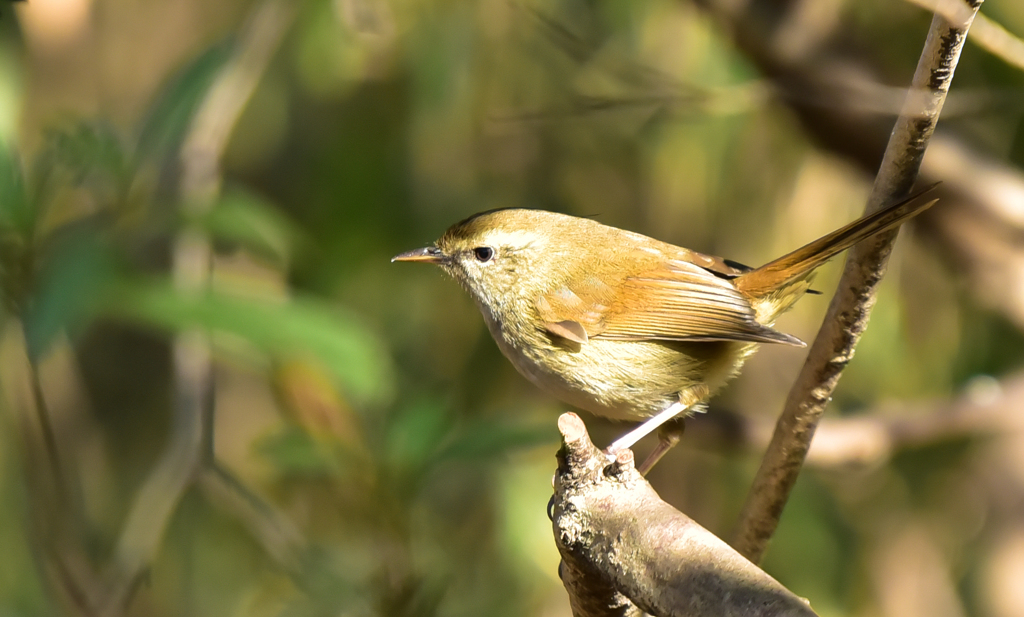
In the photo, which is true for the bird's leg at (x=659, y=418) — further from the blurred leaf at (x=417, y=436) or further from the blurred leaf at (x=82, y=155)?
the blurred leaf at (x=82, y=155)

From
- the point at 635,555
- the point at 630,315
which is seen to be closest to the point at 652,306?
the point at 630,315

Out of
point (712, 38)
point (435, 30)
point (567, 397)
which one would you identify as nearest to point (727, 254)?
point (712, 38)

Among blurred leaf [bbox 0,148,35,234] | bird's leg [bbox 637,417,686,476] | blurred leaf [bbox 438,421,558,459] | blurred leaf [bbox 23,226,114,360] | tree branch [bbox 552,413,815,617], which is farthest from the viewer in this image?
blurred leaf [bbox 438,421,558,459]

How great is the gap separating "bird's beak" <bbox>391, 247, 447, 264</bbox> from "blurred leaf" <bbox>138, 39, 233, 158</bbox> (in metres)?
0.75

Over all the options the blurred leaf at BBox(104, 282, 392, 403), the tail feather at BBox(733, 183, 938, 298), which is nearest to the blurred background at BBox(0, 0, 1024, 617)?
the blurred leaf at BBox(104, 282, 392, 403)

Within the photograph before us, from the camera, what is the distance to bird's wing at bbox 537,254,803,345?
2648 millimetres

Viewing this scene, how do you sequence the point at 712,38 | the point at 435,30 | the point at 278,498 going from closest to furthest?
the point at 435,30
the point at 712,38
the point at 278,498

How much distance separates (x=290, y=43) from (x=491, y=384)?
78.2 inches

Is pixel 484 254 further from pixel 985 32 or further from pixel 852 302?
pixel 985 32

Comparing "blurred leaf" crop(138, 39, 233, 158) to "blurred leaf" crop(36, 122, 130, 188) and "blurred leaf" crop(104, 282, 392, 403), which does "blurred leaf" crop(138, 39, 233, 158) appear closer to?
"blurred leaf" crop(36, 122, 130, 188)

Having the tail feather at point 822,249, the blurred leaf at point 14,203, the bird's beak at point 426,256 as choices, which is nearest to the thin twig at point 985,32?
the tail feather at point 822,249

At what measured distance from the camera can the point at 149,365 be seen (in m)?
6.02

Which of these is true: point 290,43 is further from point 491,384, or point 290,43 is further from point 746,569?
point 746,569

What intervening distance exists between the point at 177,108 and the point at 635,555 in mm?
2018
